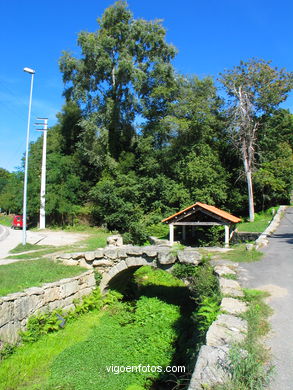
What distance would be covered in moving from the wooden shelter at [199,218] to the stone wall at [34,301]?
20.9ft

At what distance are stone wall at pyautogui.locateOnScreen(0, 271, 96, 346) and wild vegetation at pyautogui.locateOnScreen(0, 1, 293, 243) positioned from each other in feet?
37.3

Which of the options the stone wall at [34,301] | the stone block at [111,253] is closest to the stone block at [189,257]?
the stone block at [111,253]

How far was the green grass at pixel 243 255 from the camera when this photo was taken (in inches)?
328

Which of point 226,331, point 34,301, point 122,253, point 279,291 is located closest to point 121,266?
point 122,253

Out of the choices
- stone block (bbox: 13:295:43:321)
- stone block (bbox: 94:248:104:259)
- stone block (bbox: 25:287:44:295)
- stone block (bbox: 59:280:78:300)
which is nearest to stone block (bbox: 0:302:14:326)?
stone block (bbox: 13:295:43:321)

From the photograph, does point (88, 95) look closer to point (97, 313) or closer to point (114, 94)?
point (114, 94)

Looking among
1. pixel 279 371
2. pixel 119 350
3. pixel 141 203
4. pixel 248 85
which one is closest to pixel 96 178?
pixel 141 203

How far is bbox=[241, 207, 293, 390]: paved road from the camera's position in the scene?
3330 mm

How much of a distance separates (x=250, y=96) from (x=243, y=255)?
60.5 ft

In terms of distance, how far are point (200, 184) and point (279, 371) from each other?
18.8 meters

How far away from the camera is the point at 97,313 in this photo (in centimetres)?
968

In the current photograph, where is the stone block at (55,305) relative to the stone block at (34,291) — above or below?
below

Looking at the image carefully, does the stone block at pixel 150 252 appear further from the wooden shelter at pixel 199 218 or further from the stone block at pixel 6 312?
the wooden shelter at pixel 199 218

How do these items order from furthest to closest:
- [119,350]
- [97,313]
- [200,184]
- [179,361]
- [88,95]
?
1. [88,95]
2. [200,184]
3. [97,313]
4. [119,350]
5. [179,361]
